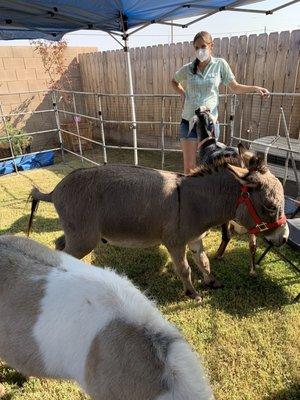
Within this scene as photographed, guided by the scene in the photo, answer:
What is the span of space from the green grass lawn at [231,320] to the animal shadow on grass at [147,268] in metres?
0.01

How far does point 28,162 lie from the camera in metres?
7.50

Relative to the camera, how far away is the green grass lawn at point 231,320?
2.27 m

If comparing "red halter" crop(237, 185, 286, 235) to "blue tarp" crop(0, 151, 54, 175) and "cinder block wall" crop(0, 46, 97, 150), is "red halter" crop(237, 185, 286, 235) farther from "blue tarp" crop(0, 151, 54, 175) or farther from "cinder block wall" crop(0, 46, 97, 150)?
"cinder block wall" crop(0, 46, 97, 150)

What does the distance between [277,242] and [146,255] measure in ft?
5.38

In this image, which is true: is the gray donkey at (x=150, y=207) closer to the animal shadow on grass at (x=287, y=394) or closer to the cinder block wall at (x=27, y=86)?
the animal shadow on grass at (x=287, y=394)

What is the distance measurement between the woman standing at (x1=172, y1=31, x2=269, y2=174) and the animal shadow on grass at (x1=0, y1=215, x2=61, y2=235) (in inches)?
86.4

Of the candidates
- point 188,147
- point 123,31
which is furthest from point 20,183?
point 188,147

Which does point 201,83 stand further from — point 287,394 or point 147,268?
point 287,394

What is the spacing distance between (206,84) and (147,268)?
7.66 feet

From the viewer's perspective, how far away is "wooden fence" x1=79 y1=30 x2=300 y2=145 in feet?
18.9

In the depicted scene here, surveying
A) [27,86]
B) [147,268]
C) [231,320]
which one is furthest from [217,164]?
[27,86]

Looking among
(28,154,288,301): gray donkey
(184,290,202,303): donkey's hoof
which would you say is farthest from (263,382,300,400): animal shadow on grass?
(28,154,288,301): gray donkey

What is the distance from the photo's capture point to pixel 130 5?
4.61 metres

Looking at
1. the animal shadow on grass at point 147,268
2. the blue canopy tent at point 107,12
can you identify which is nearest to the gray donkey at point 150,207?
the animal shadow on grass at point 147,268
